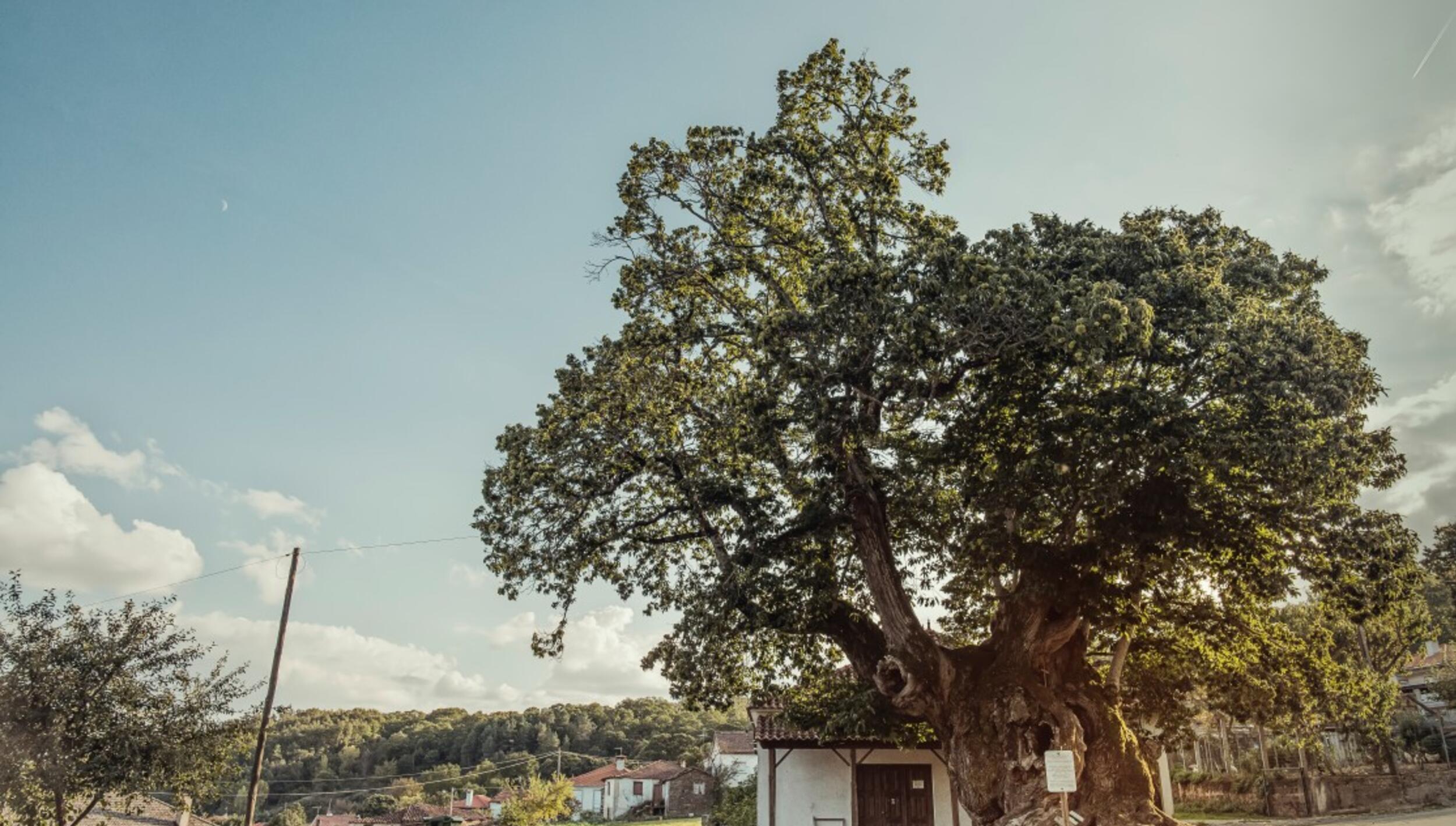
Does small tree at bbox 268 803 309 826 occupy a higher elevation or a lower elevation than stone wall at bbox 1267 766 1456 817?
lower

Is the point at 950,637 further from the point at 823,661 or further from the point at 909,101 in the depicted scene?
the point at 909,101

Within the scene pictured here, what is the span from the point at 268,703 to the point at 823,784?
13.3 metres

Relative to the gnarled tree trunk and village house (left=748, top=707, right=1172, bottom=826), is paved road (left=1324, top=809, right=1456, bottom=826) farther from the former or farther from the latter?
the gnarled tree trunk

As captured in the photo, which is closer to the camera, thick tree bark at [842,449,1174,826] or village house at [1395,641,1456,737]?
thick tree bark at [842,449,1174,826]

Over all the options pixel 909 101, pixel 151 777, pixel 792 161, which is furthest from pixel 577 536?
pixel 151 777

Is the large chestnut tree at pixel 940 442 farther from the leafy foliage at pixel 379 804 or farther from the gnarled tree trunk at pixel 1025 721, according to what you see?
the leafy foliage at pixel 379 804

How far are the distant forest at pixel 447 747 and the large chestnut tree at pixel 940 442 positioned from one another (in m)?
61.0

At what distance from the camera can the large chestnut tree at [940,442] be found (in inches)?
429

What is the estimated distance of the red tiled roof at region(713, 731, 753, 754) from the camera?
44.0 m

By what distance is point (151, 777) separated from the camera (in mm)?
Result: 16828

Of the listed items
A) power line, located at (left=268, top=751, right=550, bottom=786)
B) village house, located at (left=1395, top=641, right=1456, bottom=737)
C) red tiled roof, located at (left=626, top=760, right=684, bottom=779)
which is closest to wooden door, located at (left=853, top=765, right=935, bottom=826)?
village house, located at (left=1395, top=641, right=1456, bottom=737)

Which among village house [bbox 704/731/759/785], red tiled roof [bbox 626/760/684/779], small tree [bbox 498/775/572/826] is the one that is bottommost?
red tiled roof [bbox 626/760/684/779]

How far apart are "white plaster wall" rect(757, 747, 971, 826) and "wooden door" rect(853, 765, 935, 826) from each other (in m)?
0.15

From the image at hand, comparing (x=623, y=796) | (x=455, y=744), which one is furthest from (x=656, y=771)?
(x=455, y=744)
